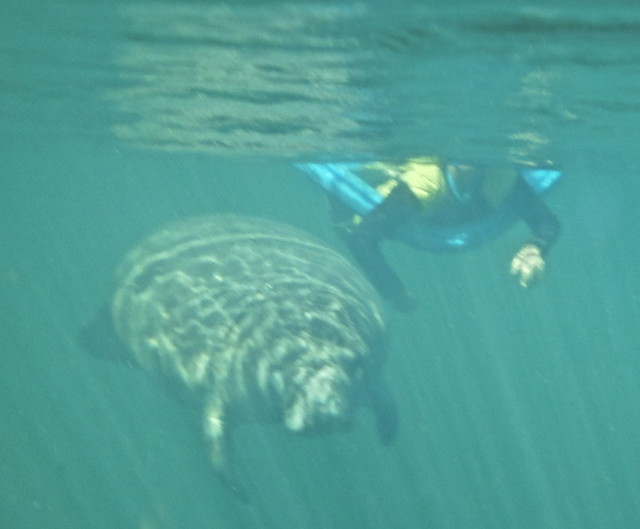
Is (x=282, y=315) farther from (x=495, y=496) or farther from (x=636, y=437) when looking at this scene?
(x=636, y=437)

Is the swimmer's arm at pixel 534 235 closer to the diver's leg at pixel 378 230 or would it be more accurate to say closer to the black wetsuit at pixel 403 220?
the black wetsuit at pixel 403 220

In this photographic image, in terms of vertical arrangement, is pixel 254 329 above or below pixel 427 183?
below

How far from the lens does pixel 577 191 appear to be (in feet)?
117

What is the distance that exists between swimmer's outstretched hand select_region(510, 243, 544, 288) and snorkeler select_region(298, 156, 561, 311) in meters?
1.34

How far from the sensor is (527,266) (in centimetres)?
972

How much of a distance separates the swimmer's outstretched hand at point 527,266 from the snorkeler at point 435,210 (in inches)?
52.9

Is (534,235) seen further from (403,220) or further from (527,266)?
(403,220)

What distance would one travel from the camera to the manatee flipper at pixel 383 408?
1120 centimetres

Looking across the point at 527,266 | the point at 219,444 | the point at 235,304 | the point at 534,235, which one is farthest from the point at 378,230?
the point at 219,444

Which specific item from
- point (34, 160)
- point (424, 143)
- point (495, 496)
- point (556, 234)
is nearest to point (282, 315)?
point (556, 234)

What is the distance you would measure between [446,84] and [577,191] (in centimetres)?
2802

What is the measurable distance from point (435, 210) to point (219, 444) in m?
5.98

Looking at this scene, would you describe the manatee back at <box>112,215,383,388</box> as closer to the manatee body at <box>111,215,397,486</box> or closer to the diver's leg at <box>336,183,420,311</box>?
the manatee body at <box>111,215,397,486</box>

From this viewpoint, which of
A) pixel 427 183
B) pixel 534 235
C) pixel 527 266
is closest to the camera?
pixel 527 266
